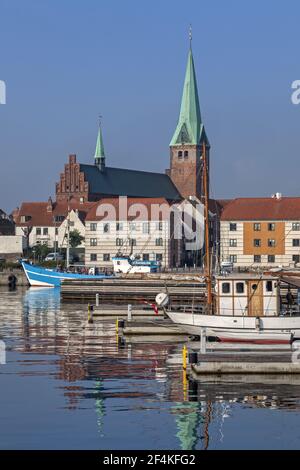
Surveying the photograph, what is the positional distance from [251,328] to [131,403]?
52.1ft

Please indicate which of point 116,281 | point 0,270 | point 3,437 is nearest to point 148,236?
point 0,270

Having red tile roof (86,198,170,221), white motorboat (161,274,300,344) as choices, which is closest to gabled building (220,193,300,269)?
red tile roof (86,198,170,221)

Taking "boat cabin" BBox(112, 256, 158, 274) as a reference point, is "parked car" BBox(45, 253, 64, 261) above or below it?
above

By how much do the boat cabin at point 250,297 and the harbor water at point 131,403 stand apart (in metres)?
3.22

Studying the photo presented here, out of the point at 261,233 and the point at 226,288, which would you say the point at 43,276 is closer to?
the point at 261,233

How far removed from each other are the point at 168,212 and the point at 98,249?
1226 cm

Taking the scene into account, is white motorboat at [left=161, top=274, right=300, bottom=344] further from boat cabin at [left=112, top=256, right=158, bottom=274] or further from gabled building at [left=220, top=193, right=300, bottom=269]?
gabled building at [left=220, top=193, right=300, bottom=269]

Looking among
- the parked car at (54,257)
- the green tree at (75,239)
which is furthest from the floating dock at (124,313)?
the green tree at (75,239)

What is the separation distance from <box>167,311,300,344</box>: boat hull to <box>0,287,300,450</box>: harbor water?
2.22 metres

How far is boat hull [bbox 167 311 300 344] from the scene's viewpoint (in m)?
49.2

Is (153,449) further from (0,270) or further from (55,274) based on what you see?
(0,270)

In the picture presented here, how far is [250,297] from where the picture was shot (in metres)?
50.6

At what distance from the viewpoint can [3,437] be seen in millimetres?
29641

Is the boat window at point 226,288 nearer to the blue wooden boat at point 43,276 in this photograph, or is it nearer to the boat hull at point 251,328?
the boat hull at point 251,328
